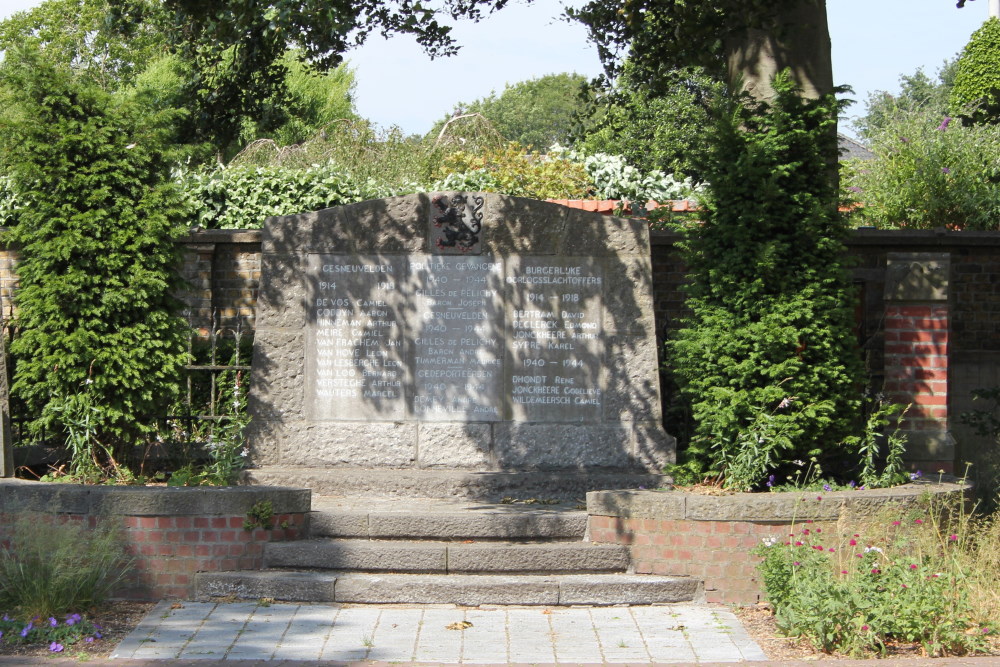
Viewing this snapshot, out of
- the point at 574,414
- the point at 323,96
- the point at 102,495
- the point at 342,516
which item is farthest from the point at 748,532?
the point at 323,96

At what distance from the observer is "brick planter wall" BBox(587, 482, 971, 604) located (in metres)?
7.13

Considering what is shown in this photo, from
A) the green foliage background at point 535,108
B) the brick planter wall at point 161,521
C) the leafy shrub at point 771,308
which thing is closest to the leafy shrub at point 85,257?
the brick planter wall at point 161,521

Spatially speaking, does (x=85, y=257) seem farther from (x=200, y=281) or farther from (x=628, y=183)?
(x=628, y=183)

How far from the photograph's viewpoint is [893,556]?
6711 millimetres

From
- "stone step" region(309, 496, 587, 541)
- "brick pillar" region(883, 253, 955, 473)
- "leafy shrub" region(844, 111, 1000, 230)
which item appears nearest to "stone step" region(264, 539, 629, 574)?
"stone step" region(309, 496, 587, 541)

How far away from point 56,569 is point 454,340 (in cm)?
353

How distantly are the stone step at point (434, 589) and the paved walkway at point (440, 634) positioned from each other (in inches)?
2.9

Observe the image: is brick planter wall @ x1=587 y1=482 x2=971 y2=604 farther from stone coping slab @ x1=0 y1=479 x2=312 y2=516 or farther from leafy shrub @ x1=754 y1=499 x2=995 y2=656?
stone coping slab @ x1=0 y1=479 x2=312 y2=516

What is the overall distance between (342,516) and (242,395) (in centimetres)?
263

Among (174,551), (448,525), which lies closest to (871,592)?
(448,525)

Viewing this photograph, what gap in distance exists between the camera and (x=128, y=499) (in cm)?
708

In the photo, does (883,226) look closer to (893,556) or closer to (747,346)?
(747,346)

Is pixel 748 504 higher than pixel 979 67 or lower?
lower

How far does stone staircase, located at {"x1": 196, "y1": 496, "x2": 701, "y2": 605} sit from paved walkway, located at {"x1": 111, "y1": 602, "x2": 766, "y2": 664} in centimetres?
10
